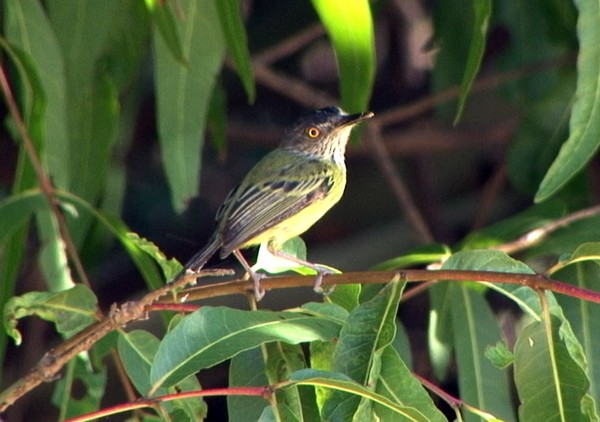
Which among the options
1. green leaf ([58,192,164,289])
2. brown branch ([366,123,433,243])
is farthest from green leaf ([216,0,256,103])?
brown branch ([366,123,433,243])

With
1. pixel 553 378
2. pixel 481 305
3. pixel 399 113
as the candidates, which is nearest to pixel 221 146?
pixel 399 113

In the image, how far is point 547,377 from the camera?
2658 millimetres

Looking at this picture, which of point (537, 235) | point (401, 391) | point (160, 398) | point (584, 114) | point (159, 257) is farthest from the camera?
point (537, 235)

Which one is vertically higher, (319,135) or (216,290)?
(216,290)

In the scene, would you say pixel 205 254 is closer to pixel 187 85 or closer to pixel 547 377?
pixel 187 85

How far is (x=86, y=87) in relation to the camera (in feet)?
13.2

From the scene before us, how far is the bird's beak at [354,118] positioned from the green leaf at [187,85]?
1.50 ft

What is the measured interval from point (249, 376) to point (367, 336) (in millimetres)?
410

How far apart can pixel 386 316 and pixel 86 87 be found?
72.0 inches

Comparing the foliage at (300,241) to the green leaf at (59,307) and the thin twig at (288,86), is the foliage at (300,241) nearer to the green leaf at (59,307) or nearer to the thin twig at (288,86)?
the green leaf at (59,307)

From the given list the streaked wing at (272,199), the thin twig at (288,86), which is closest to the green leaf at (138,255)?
the streaked wing at (272,199)

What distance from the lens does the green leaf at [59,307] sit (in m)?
2.81

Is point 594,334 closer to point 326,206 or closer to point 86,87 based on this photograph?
point 326,206

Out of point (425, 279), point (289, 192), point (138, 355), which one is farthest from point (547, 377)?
point (289, 192)
